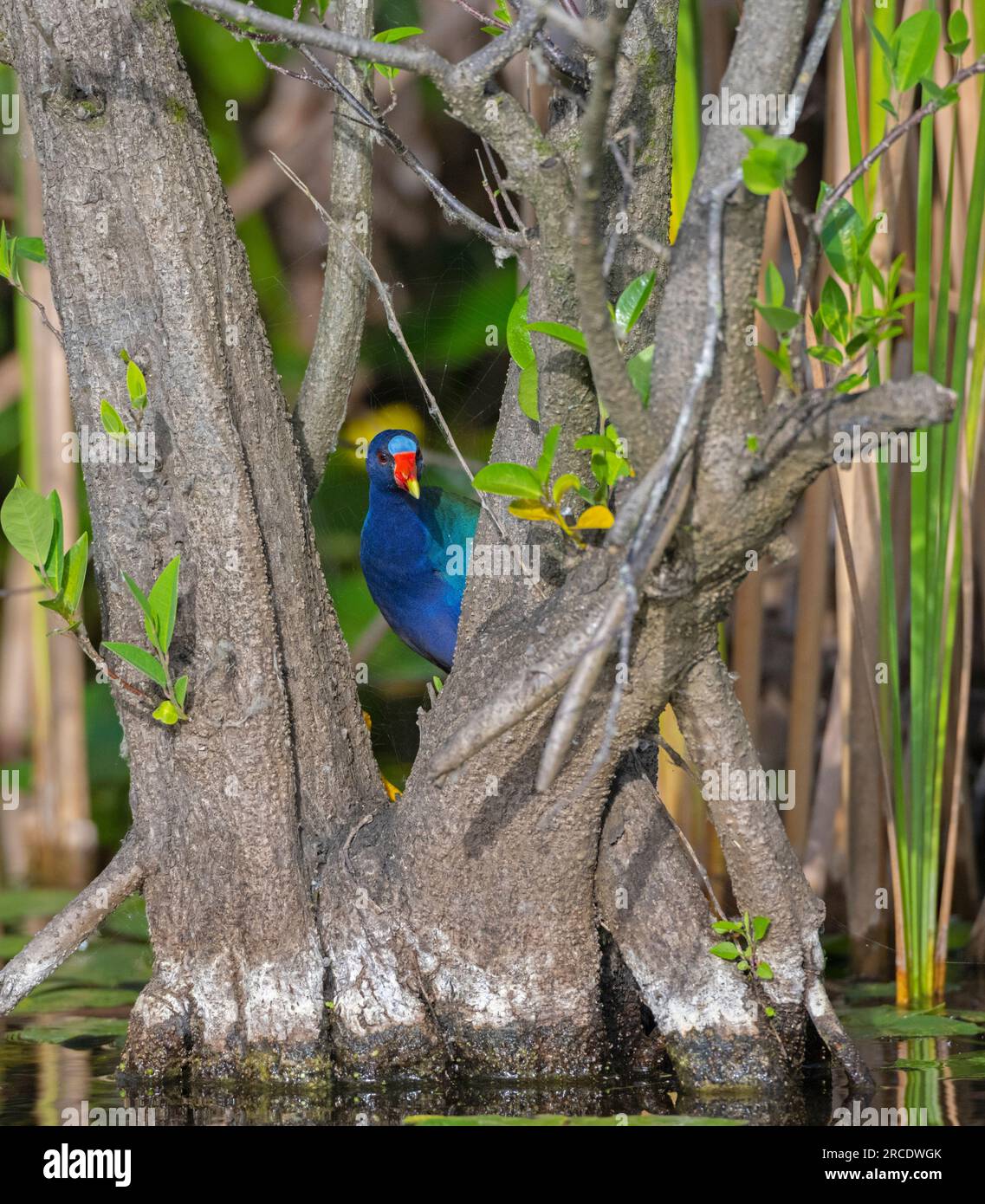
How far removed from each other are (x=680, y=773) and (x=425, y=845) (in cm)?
111

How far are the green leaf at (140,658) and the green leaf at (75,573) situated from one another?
0.25 feet

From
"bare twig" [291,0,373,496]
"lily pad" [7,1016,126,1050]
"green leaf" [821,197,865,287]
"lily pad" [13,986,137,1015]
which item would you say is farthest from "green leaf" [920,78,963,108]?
"lily pad" [13,986,137,1015]

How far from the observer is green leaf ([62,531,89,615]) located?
1913 millimetres

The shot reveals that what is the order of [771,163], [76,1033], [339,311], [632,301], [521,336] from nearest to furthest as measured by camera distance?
[771,163], [632,301], [521,336], [339,311], [76,1033]

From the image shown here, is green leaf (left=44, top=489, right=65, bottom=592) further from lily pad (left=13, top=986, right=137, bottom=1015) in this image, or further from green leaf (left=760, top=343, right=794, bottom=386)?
lily pad (left=13, top=986, right=137, bottom=1015)

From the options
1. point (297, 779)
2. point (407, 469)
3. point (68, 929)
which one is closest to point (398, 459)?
point (407, 469)

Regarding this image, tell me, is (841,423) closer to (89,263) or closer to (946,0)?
(89,263)

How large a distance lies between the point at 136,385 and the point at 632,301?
0.74 metres

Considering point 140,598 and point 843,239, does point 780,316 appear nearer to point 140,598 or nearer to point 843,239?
point 843,239

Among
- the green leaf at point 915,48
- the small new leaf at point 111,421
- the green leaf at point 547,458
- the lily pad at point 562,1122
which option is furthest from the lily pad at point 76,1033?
the green leaf at point 915,48

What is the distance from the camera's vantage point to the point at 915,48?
155 centimetres

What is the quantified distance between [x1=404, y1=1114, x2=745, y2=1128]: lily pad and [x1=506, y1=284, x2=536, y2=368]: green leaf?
1.01 meters
